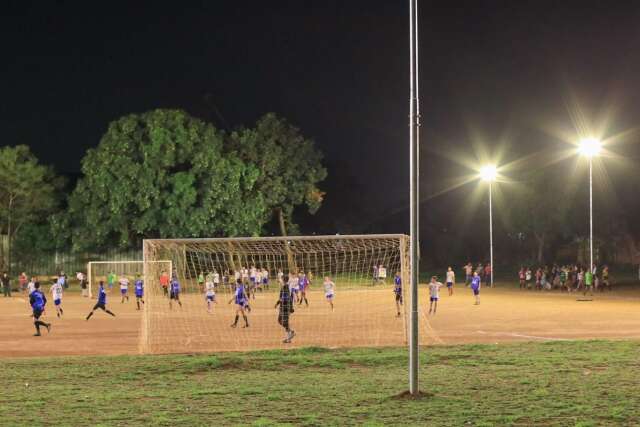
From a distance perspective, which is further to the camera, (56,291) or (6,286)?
(6,286)

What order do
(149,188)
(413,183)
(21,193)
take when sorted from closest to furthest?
(413,183), (149,188), (21,193)

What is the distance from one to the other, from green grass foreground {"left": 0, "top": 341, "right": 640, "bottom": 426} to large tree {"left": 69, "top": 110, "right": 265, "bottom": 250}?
3674 cm

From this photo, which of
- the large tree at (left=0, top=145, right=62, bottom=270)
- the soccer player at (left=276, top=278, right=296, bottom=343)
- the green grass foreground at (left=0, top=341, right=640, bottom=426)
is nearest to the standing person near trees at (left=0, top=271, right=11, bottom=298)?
the large tree at (left=0, top=145, right=62, bottom=270)

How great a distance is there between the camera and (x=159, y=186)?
55.2 meters

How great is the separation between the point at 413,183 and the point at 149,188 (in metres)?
44.1

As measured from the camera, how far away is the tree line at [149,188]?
54812 mm

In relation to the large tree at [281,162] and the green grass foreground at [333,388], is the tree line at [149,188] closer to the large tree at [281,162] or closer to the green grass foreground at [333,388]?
the large tree at [281,162]

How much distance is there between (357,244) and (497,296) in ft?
36.1

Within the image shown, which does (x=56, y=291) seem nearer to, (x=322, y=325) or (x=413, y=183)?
(x=322, y=325)


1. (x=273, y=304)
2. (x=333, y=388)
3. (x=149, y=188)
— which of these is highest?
(x=149, y=188)

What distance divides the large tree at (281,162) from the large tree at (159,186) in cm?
362

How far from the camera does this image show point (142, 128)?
5681cm

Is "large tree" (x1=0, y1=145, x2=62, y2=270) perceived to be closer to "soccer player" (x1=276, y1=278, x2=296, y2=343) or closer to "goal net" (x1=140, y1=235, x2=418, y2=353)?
"goal net" (x1=140, y1=235, x2=418, y2=353)

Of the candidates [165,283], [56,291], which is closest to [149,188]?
[165,283]
